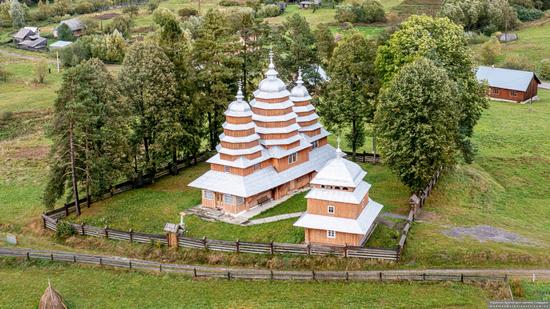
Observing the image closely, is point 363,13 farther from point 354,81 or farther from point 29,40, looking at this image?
point 354,81

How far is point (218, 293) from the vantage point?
34.4m

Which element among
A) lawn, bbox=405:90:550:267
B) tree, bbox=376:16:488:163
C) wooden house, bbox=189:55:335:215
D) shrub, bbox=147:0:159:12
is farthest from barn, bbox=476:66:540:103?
shrub, bbox=147:0:159:12

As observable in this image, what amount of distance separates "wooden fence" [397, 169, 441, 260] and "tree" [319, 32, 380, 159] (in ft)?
27.6

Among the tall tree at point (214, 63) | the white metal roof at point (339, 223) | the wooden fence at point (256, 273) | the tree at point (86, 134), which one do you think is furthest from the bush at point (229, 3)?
the white metal roof at point (339, 223)

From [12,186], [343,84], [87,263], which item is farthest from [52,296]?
[343,84]

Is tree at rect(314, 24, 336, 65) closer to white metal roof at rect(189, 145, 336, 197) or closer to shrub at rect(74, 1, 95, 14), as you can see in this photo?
white metal roof at rect(189, 145, 336, 197)

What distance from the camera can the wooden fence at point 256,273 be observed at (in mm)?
34750

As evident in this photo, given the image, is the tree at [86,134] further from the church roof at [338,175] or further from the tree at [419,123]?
the tree at [419,123]

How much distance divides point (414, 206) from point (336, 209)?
815cm

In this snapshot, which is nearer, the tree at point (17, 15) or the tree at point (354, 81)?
the tree at point (354, 81)

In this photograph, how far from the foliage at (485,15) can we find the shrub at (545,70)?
20.3 meters

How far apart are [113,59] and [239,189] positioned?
67.9m

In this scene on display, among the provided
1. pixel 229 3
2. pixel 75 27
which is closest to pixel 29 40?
pixel 75 27

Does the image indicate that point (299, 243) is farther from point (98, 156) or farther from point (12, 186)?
point (12, 186)
